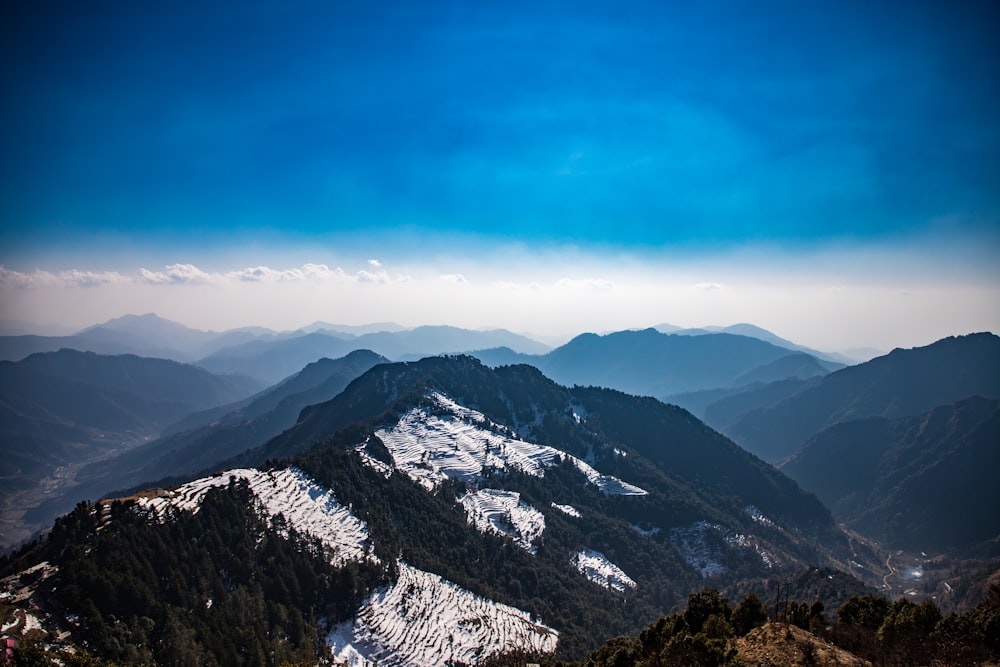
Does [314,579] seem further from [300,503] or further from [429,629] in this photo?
[300,503]

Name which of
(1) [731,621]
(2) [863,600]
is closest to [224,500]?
(1) [731,621]

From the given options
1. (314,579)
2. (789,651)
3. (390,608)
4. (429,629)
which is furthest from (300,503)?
(789,651)

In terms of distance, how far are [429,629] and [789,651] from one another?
107616mm

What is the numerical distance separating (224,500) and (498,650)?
85782 millimetres

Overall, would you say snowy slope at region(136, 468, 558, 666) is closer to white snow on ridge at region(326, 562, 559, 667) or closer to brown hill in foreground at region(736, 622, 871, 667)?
white snow on ridge at region(326, 562, 559, 667)

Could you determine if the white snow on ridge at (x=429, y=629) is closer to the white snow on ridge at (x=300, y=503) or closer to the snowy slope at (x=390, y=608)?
the snowy slope at (x=390, y=608)

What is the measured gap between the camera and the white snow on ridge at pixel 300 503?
145000 millimetres

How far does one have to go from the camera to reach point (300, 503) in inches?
6506

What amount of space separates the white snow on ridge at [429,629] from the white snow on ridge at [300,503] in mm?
18812

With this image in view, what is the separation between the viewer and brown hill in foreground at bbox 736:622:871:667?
4566 cm

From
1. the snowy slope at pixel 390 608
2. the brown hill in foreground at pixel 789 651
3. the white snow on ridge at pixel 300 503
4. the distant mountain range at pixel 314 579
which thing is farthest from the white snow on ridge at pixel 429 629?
the brown hill in foreground at pixel 789 651

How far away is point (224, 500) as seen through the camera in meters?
142

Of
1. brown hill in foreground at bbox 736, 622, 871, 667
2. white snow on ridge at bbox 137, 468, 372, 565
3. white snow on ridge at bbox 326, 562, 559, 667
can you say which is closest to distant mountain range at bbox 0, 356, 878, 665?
white snow on ridge at bbox 326, 562, 559, 667

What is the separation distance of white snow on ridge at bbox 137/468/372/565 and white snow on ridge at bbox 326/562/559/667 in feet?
61.7
